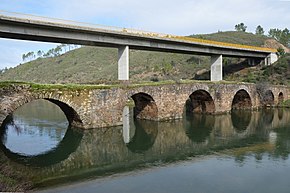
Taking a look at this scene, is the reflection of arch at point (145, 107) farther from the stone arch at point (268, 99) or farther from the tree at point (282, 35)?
the tree at point (282, 35)

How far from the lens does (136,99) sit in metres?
26.6

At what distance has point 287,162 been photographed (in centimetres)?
1410

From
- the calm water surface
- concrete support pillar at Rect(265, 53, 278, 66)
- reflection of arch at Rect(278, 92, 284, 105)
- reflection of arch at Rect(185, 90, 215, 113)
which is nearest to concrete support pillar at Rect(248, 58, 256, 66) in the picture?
concrete support pillar at Rect(265, 53, 278, 66)

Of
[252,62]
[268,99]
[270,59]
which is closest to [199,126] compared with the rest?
[268,99]

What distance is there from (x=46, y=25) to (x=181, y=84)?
43.0ft

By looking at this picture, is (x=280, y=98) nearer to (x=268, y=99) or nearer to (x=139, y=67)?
(x=268, y=99)

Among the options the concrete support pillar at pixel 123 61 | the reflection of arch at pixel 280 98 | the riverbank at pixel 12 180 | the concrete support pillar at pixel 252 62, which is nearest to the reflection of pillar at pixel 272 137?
the riverbank at pixel 12 180

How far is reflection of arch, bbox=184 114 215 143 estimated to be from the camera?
20547 mm

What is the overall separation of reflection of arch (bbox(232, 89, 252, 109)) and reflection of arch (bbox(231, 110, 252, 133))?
5.18 feet

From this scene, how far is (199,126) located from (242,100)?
1356 centimetres

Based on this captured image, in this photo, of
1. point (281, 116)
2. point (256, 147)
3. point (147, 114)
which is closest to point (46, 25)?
point (147, 114)

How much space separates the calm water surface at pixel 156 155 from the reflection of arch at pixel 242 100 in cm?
851

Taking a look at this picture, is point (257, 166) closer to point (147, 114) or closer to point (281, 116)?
point (147, 114)

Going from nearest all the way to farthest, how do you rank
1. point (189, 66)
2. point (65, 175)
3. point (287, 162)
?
point (65, 175), point (287, 162), point (189, 66)
